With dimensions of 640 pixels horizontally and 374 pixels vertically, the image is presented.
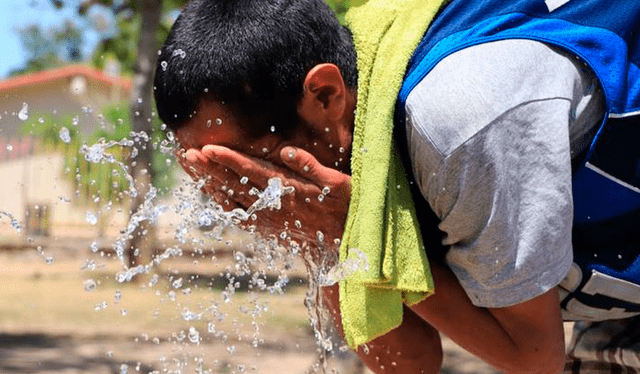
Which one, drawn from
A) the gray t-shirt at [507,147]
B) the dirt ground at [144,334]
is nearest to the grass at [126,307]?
the dirt ground at [144,334]

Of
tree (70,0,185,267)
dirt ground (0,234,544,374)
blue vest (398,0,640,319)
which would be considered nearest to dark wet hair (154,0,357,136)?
blue vest (398,0,640,319)

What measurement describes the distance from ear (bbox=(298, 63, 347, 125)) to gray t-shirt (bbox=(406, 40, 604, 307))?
0.16 m

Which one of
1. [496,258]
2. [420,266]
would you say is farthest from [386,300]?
[496,258]

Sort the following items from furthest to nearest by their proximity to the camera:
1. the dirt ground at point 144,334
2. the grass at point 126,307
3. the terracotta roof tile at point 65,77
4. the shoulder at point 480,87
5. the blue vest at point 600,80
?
the terracotta roof tile at point 65,77 < the grass at point 126,307 < the dirt ground at point 144,334 < the blue vest at point 600,80 < the shoulder at point 480,87

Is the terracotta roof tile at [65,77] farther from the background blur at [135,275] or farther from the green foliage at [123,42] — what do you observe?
the green foliage at [123,42]

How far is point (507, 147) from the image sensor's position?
1.76 m

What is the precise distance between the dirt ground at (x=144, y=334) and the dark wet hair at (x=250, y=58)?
8.47ft

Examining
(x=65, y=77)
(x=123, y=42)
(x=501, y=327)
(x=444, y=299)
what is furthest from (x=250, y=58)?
(x=65, y=77)

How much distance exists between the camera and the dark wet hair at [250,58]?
190cm

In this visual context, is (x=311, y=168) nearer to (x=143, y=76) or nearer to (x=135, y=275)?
(x=135, y=275)

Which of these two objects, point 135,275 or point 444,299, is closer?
point 444,299

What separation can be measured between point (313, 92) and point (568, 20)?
0.50m

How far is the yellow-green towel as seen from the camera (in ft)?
6.19

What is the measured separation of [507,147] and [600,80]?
0.26 meters
